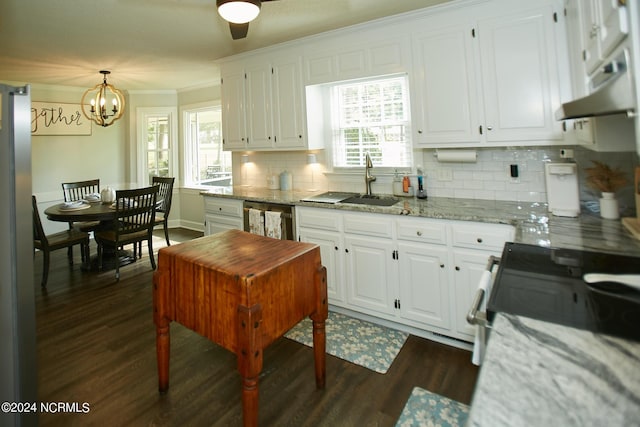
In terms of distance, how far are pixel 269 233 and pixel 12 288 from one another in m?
1.98

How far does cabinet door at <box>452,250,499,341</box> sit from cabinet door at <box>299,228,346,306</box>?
3.00 feet

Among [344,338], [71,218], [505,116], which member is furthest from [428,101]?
[71,218]

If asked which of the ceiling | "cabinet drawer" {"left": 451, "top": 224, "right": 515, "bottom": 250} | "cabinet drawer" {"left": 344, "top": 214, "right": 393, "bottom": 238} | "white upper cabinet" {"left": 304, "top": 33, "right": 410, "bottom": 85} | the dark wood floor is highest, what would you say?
the ceiling

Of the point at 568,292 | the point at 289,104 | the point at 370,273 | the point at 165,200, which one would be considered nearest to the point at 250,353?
the point at 568,292

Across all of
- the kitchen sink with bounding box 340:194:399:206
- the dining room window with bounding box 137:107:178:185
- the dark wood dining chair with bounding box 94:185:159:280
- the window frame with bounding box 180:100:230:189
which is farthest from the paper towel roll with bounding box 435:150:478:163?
the dining room window with bounding box 137:107:178:185

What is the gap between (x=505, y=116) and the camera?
7.95 ft

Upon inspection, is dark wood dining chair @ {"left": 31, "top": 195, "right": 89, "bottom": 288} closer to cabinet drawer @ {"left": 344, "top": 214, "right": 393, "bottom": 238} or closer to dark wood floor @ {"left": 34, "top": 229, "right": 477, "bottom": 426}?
dark wood floor @ {"left": 34, "top": 229, "right": 477, "bottom": 426}

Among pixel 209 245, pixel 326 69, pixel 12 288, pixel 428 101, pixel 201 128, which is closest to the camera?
pixel 12 288

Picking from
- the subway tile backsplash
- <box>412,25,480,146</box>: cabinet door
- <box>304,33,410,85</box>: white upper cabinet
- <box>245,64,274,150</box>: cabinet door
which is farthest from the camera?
<box>245,64,274,150</box>: cabinet door

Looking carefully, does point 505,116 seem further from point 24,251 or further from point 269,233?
point 24,251

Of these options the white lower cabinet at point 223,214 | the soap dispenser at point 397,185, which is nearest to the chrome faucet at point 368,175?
the soap dispenser at point 397,185

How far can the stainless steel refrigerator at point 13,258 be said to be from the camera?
55.5 inches

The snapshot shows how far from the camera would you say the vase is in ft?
6.73

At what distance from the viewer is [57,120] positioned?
18.0ft
